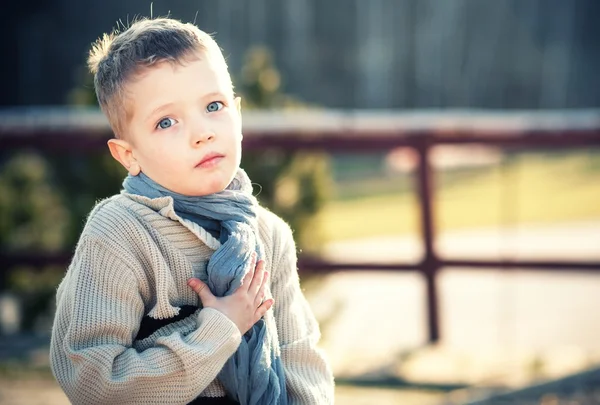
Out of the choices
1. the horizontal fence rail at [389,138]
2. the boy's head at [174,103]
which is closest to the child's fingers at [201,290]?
the boy's head at [174,103]

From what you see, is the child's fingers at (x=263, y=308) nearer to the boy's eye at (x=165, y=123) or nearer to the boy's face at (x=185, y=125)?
the boy's face at (x=185, y=125)

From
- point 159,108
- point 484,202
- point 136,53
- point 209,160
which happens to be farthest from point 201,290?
point 484,202

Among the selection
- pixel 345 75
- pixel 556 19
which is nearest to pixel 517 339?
pixel 345 75

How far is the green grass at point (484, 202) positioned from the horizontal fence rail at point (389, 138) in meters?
3.11

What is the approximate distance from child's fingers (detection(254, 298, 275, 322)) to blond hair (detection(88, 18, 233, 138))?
43 centimetres

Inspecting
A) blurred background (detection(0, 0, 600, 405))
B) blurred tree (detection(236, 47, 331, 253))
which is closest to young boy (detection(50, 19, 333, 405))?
blurred background (detection(0, 0, 600, 405))

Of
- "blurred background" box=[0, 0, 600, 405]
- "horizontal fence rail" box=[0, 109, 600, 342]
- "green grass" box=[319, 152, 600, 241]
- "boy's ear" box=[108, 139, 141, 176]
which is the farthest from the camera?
"green grass" box=[319, 152, 600, 241]

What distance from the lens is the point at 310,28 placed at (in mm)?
16703

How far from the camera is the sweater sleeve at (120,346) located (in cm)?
144

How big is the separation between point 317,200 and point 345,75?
1220 cm

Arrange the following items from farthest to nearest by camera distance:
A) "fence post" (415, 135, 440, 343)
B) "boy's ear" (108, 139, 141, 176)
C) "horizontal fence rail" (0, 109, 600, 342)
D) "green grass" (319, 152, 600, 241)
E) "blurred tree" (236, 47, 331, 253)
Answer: "green grass" (319, 152, 600, 241)
"blurred tree" (236, 47, 331, 253)
"fence post" (415, 135, 440, 343)
"horizontal fence rail" (0, 109, 600, 342)
"boy's ear" (108, 139, 141, 176)

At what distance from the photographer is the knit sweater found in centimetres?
145

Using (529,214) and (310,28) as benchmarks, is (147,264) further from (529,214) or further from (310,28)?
(310,28)

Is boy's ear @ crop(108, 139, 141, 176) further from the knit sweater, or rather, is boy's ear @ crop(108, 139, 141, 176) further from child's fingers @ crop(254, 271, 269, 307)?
→ child's fingers @ crop(254, 271, 269, 307)
